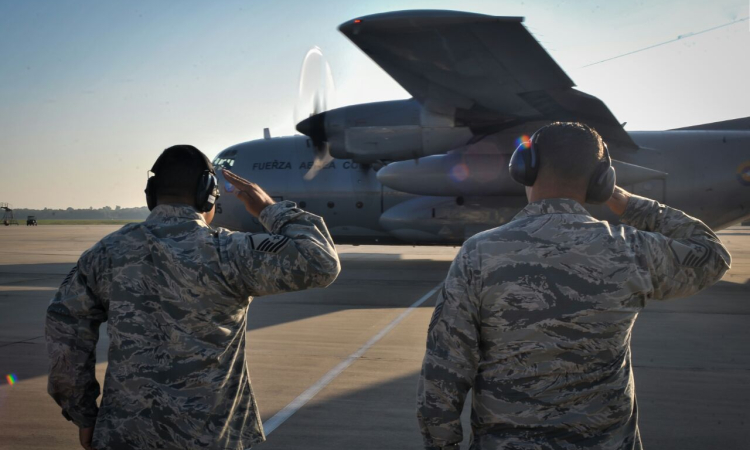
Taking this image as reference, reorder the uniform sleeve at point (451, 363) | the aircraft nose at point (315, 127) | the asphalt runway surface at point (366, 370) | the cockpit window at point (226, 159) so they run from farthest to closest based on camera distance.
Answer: the cockpit window at point (226, 159)
the aircraft nose at point (315, 127)
the asphalt runway surface at point (366, 370)
the uniform sleeve at point (451, 363)

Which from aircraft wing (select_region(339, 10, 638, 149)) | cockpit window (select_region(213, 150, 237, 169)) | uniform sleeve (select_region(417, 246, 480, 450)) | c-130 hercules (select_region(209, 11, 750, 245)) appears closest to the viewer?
uniform sleeve (select_region(417, 246, 480, 450))

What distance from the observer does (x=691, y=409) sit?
16.8 feet

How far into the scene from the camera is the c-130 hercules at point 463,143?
11.7 m

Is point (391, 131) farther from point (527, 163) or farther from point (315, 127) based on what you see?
point (527, 163)

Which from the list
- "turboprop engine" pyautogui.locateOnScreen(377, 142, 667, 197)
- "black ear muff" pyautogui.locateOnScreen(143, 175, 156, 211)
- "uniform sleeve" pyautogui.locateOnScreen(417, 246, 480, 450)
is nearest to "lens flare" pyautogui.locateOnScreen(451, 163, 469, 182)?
"turboprop engine" pyautogui.locateOnScreen(377, 142, 667, 197)

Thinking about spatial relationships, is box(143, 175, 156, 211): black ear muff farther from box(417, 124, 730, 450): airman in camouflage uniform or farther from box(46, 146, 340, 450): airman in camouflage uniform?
box(417, 124, 730, 450): airman in camouflage uniform

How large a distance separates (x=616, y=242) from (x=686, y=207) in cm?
1366

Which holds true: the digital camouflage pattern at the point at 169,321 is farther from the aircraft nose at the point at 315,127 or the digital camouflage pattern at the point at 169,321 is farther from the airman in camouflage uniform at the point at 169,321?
the aircraft nose at the point at 315,127

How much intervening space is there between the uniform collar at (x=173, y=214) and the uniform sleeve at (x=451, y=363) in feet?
3.57

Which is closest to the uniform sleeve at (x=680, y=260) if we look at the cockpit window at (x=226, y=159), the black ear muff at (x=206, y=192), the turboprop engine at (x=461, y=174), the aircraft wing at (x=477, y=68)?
the black ear muff at (x=206, y=192)

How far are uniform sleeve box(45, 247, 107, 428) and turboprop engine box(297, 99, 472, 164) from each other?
11610mm

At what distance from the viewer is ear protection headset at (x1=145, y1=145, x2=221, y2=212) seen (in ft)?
8.40

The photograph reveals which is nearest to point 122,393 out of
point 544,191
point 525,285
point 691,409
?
point 525,285

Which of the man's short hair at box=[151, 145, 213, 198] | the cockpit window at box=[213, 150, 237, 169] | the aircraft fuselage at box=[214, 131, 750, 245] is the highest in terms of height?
the cockpit window at box=[213, 150, 237, 169]
